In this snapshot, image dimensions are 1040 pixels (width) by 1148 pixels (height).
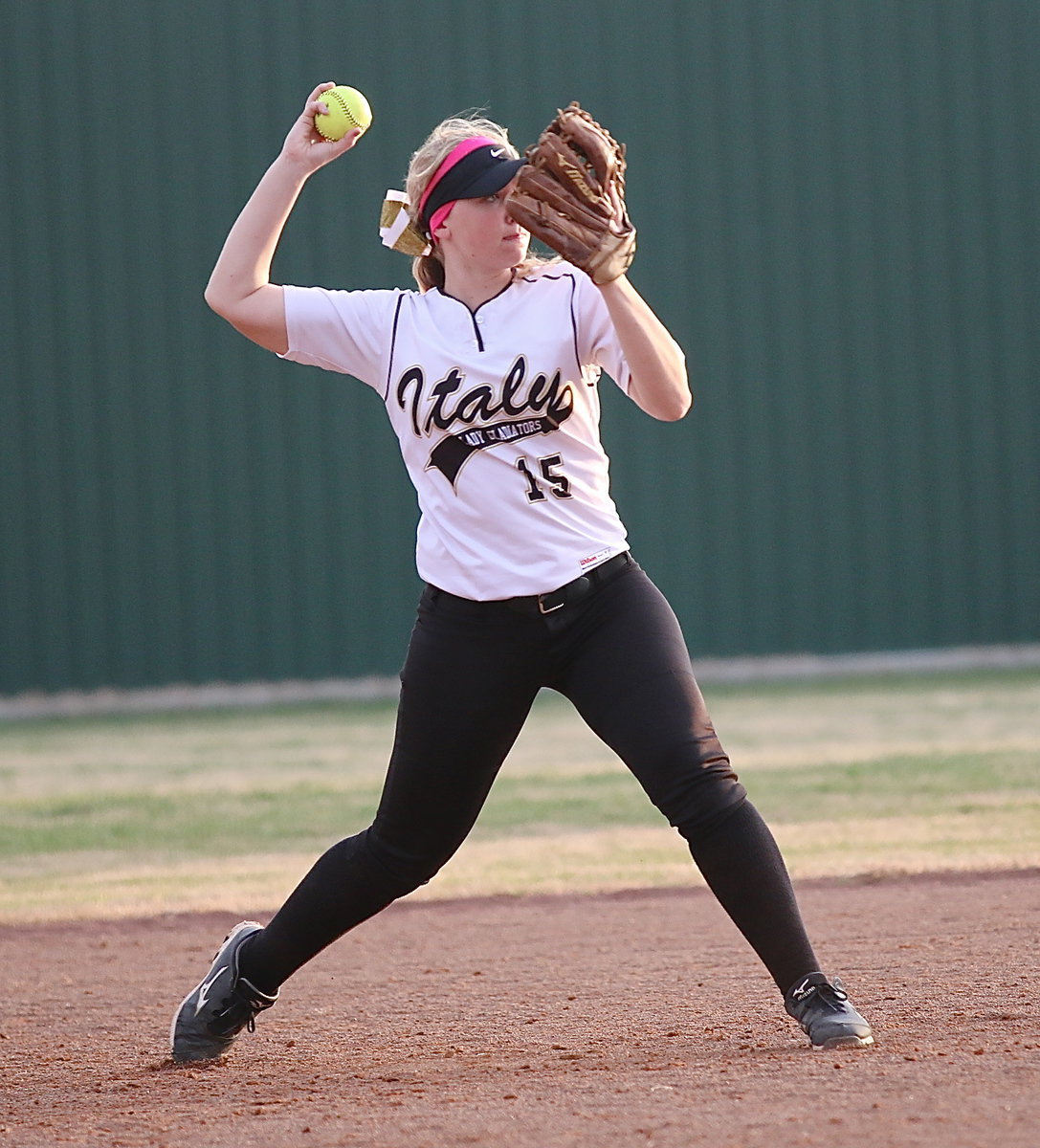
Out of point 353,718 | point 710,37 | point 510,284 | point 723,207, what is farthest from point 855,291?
point 510,284

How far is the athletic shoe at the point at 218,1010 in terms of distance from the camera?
324 cm

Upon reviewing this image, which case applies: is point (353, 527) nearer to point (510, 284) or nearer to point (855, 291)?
point (855, 291)

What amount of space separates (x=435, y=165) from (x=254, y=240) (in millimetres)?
380

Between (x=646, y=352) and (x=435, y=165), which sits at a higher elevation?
(x=435, y=165)

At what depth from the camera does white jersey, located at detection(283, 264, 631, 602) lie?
9.93 ft

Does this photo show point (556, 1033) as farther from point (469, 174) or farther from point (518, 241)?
point (469, 174)

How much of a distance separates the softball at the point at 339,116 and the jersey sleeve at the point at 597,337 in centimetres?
58

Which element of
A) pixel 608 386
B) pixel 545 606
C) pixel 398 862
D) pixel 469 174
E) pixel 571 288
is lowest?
pixel 398 862

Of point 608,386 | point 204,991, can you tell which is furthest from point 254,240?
point 608,386

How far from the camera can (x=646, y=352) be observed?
2.91m

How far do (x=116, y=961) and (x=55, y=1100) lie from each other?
5.15 feet

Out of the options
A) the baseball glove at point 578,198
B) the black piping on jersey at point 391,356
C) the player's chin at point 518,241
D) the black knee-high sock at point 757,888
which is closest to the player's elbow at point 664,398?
the baseball glove at point 578,198

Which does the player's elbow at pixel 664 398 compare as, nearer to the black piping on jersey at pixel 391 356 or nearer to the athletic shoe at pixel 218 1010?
the black piping on jersey at pixel 391 356

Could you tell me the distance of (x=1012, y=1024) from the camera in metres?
3.20
